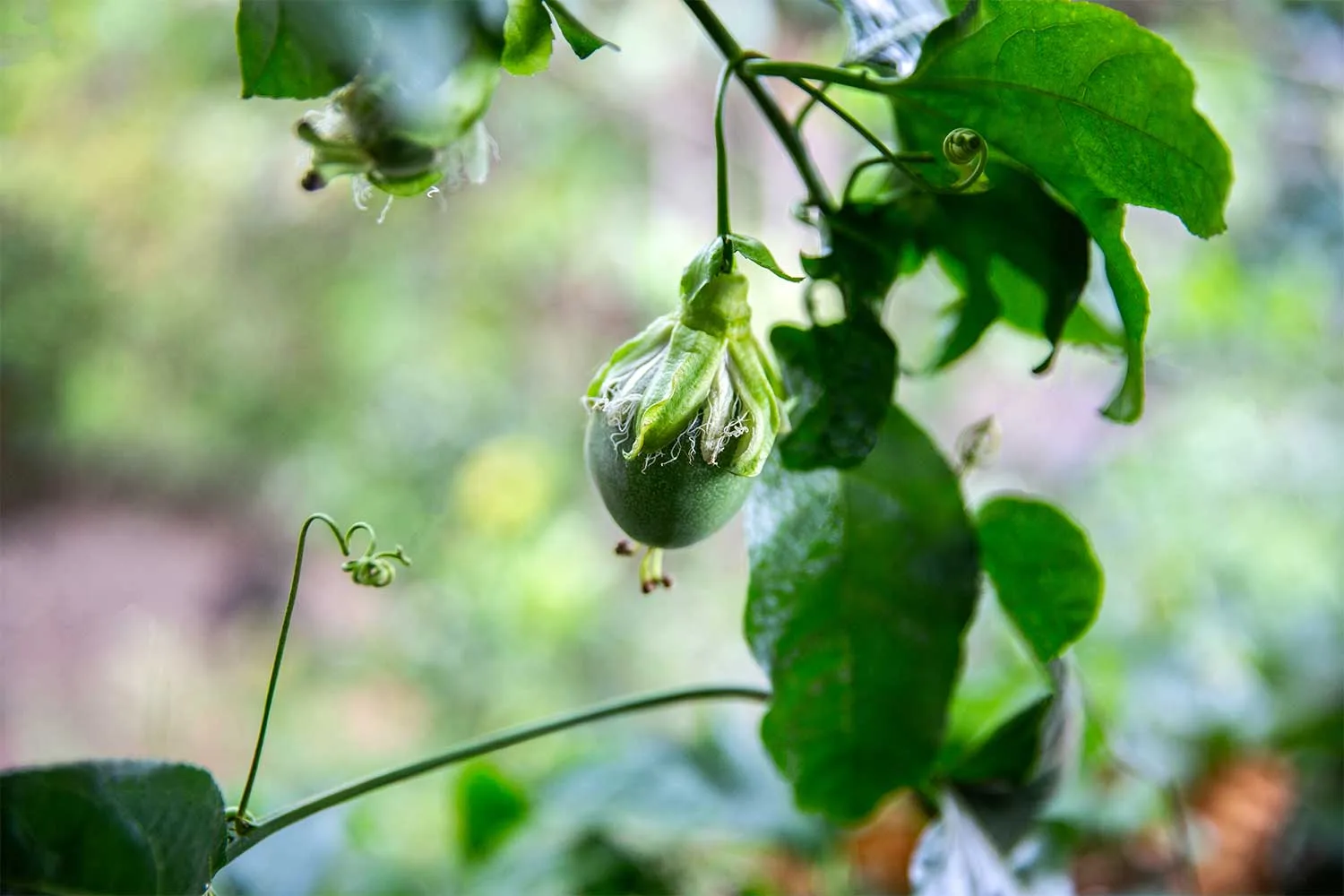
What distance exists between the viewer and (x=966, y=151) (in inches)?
12.8

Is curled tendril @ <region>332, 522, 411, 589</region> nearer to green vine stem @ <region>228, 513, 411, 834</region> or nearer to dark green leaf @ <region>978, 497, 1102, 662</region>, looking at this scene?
green vine stem @ <region>228, 513, 411, 834</region>

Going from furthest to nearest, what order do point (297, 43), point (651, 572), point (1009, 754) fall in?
point (1009, 754)
point (651, 572)
point (297, 43)

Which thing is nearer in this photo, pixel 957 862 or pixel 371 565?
pixel 371 565

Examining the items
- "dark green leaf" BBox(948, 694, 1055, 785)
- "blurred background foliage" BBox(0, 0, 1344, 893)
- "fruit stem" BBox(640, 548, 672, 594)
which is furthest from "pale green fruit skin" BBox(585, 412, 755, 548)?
"blurred background foliage" BBox(0, 0, 1344, 893)

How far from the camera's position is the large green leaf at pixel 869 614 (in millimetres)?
433

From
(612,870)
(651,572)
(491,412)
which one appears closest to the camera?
(651,572)

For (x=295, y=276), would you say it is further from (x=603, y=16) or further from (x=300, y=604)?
(x=603, y=16)

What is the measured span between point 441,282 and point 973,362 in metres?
1.00

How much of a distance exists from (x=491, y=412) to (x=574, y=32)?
1636mm

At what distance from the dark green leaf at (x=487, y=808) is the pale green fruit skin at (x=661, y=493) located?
460 mm

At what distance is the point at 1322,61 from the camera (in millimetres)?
1493

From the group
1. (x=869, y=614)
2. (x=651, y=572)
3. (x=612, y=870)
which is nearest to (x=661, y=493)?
(x=651, y=572)

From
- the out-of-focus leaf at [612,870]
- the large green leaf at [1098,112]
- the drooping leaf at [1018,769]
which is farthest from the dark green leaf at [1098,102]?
the out-of-focus leaf at [612,870]

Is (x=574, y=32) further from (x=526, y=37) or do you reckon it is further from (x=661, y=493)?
(x=661, y=493)
